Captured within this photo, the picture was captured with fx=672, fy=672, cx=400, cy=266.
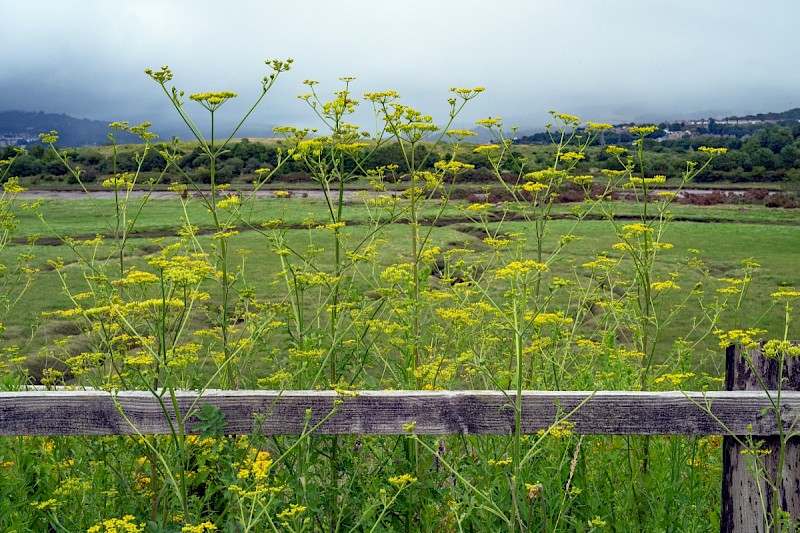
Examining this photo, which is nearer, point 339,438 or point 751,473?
point 751,473

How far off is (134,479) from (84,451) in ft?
2.06

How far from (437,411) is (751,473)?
1.43 meters

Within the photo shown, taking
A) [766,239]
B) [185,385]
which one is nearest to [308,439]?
[185,385]

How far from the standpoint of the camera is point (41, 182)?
138 feet

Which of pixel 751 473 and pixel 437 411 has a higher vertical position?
pixel 437 411

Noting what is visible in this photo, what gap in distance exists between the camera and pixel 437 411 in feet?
9.57

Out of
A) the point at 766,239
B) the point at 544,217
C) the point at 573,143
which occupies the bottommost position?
the point at 766,239

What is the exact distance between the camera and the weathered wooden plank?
2920mm

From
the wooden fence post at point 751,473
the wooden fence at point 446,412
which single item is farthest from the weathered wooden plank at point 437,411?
the wooden fence post at point 751,473

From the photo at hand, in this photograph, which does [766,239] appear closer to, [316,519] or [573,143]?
[573,143]

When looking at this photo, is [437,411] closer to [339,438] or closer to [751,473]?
[339,438]

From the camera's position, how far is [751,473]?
299 centimetres

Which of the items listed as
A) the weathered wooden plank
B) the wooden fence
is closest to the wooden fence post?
the wooden fence

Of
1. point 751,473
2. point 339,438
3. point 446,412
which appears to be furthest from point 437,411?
point 751,473
